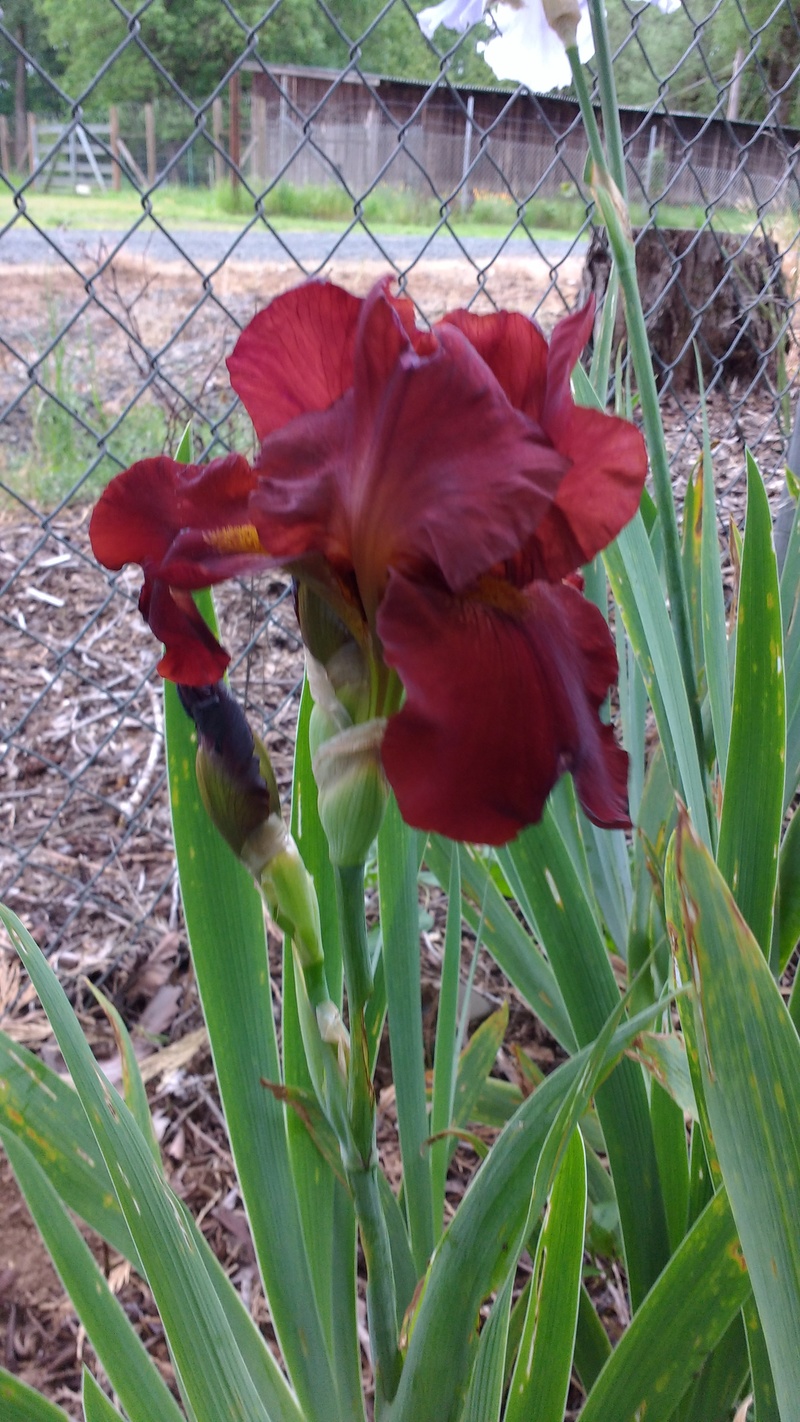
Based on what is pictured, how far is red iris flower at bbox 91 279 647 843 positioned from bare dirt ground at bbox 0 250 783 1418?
2.19 ft

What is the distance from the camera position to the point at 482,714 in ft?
1.05

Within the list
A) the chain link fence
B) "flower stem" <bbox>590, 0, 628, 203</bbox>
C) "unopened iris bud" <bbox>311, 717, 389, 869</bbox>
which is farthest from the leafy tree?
"unopened iris bud" <bbox>311, 717, 389, 869</bbox>

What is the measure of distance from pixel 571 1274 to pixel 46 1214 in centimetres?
28

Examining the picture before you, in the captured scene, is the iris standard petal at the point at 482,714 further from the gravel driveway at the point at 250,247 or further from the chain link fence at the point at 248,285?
the gravel driveway at the point at 250,247

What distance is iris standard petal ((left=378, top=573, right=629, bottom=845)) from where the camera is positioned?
0.31 metres

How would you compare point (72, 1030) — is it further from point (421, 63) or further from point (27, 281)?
point (27, 281)

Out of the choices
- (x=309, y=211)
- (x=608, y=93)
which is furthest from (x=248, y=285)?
(x=608, y=93)

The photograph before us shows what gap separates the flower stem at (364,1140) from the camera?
0.41 meters

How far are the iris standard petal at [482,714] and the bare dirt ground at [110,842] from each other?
656 mm

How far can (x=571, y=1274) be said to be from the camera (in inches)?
19.5

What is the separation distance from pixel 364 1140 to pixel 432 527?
29 centimetres

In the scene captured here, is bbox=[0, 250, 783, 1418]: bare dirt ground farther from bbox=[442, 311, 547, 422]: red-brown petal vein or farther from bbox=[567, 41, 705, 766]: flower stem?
bbox=[442, 311, 547, 422]: red-brown petal vein

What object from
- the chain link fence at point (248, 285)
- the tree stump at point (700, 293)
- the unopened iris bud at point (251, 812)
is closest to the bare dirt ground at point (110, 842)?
the chain link fence at point (248, 285)

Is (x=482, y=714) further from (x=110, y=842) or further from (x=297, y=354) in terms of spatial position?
(x=110, y=842)
